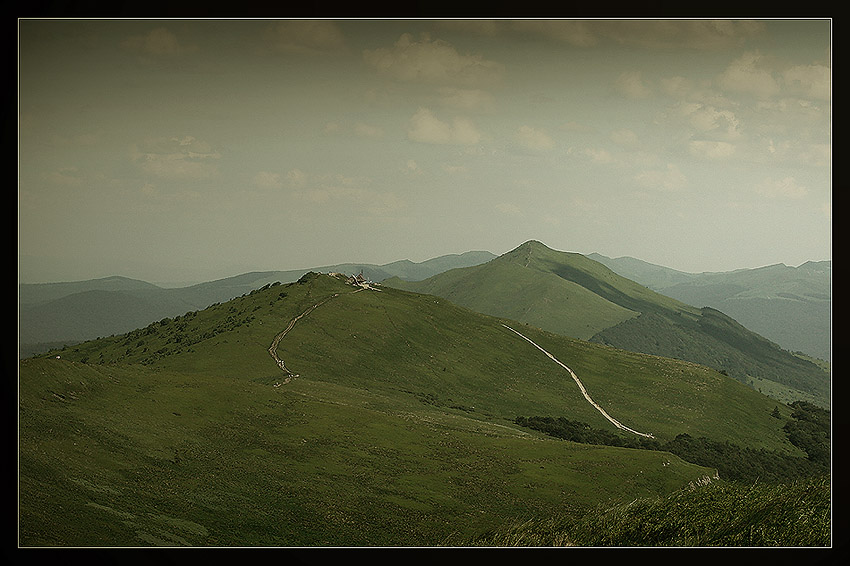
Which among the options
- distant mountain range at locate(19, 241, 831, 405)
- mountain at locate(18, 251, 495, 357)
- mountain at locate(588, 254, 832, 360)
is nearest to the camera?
mountain at locate(18, 251, 495, 357)

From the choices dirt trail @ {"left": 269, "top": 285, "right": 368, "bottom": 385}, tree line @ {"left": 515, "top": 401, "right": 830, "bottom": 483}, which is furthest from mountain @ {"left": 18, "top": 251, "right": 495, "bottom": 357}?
tree line @ {"left": 515, "top": 401, "right": 830, "bottom": 483}

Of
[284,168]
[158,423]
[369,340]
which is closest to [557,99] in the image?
[284,168]

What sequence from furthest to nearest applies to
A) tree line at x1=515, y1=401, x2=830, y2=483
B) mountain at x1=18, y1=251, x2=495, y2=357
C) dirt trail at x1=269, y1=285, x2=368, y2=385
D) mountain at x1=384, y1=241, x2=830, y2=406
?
mountain at x1=384, y1=241, x2=830, y2=406, dirt trail at x1=269, y1=285, x2=368, y2=385, tree line at x1=515, y1=401, x2=830, y2=483, mountain at x1=18, y1=251, x2=495, y2=357

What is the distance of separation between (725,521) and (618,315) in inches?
1608

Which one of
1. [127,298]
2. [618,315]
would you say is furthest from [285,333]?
[618,315]

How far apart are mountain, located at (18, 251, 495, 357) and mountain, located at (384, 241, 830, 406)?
5.41 meters

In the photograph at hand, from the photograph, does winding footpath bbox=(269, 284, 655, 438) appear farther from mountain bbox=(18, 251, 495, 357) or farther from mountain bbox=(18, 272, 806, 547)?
mountain bbox=(18, 251, 495, 357)

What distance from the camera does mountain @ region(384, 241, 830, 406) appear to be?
121ft

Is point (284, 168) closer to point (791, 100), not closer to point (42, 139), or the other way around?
point (42, 139)

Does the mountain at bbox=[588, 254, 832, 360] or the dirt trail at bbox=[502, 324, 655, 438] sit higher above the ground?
the mountain at bbox=[588, 254, 832, 360]

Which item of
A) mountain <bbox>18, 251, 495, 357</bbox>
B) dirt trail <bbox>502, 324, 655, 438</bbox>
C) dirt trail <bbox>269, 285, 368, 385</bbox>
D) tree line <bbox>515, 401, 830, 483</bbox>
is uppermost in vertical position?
mountain <bbox>18, 251, 495, 357</bbox>

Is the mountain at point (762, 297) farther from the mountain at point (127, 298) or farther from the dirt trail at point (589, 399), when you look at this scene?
the mountain at point (127, 298)

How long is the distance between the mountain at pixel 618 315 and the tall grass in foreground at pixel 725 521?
17.1 meters

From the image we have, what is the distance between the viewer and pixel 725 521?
10398 millimetres
